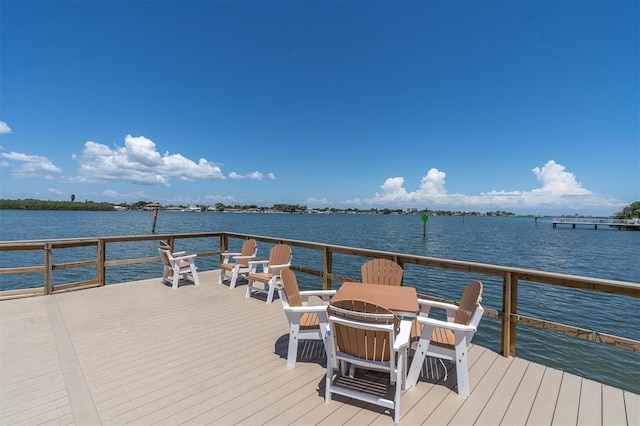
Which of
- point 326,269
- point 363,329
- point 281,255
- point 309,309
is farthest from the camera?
point 281,255

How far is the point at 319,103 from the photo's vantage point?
46.8 ft

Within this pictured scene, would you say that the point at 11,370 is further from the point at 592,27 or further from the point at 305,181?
the point at 305,181

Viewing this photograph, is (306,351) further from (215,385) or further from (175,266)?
(175,266)

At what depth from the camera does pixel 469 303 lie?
7.63ft

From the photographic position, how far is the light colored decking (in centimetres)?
189

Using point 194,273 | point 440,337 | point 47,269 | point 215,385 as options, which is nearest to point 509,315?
point 440,337

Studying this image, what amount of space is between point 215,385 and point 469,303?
2.26 meters

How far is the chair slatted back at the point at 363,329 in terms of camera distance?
6.11 feet

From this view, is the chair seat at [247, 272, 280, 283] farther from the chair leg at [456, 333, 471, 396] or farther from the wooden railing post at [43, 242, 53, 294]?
the wooden railing post at [43, 242, 53, 294]

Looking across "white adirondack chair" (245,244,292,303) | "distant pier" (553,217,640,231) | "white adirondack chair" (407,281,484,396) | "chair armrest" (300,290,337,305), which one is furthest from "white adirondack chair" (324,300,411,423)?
"distant pier" (553,217,640,231)

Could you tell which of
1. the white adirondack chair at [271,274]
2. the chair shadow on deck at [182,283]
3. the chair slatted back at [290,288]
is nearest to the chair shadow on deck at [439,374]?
the chair slatted back at [290,288]

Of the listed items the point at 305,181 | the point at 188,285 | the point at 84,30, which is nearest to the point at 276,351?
the point at 188,285

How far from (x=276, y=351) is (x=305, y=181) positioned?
82.9 ft

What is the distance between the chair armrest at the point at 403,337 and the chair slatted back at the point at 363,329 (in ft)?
0.21
